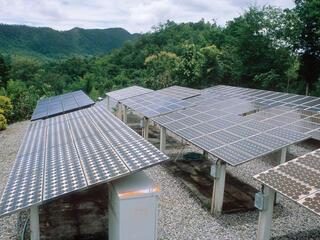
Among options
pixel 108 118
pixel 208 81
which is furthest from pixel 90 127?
pixel 208 81

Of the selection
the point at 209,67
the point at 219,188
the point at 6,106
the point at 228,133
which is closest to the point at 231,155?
the point at 219,188

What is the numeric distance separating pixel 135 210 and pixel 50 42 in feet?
327

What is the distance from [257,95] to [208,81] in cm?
1357

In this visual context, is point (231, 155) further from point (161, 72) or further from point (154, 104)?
point (161, 72)

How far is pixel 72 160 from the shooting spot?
7398 millimetres

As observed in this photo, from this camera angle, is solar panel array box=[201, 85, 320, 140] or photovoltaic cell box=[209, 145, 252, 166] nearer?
photovoltaic cell box=[209, 145, 252, 166]

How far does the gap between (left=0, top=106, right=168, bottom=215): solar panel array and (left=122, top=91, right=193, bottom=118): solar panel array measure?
5622mm

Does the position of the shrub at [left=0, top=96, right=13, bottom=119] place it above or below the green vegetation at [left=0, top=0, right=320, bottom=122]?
below

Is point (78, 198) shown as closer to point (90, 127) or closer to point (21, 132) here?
point (90, 127)

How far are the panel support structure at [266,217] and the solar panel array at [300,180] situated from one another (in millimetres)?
Answer: 538

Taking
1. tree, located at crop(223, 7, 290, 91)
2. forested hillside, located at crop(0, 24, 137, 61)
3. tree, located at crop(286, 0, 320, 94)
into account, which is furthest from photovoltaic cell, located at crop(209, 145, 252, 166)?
forested hillside, located at crop(0, 24, 137, 61)

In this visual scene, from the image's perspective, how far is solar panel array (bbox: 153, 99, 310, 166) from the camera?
31.3ft

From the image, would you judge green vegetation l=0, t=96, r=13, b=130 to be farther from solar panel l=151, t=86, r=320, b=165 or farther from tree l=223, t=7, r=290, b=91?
tree l=223, t=7, r=290, b=91

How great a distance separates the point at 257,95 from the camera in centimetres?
2011
